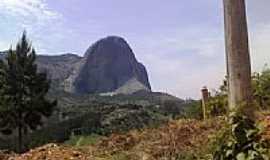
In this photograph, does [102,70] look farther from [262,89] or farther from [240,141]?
[240,141]

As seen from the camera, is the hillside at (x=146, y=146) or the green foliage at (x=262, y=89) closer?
the hillside at (x=146, y=146)

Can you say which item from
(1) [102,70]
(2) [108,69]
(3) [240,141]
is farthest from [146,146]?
(2) [108,69]

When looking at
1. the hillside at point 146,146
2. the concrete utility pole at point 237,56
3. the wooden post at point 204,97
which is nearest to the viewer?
the concrete utility pole at point 237,56

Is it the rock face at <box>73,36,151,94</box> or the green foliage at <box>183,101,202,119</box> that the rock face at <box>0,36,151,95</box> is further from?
the green foliage at <box>183,101,202,119</box>

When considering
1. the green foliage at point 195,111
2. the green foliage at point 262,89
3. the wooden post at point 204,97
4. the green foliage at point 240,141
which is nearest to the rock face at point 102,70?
the green foliage at point 195,111

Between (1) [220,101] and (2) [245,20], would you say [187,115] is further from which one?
(2) [245,20]

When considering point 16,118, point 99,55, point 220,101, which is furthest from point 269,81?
point 99,55

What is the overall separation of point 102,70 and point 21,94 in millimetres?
65507

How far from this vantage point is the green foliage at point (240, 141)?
5.23m

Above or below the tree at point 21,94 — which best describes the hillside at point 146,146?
below

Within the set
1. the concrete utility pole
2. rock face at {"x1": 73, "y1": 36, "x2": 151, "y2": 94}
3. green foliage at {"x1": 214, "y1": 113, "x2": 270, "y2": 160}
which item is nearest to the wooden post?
the concrete utility pole

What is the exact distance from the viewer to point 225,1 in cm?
589

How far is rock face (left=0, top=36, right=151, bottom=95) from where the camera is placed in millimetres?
86000

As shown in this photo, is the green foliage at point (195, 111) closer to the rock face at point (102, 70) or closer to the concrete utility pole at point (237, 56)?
the concrete utility pole at point (237, 56)
